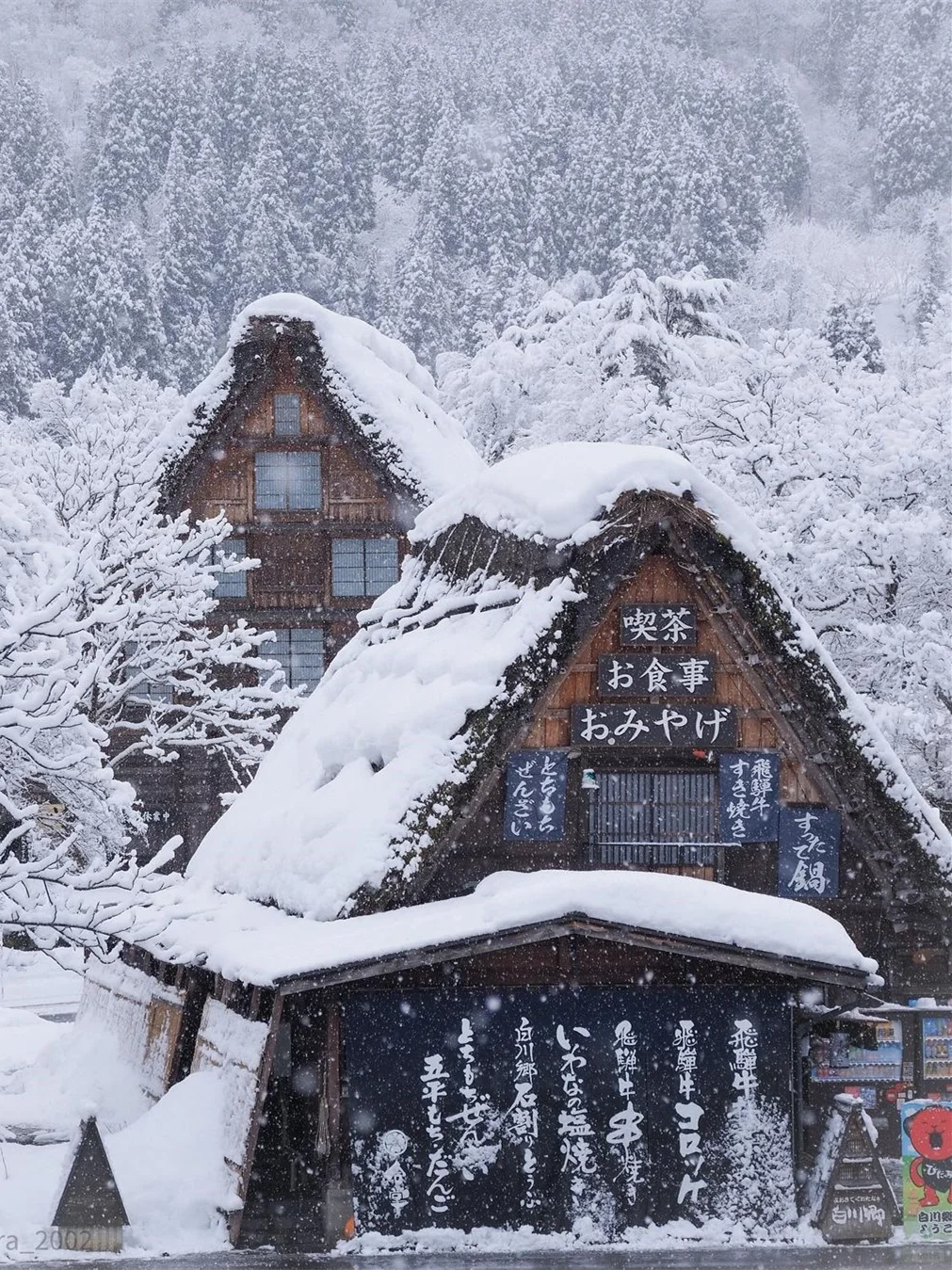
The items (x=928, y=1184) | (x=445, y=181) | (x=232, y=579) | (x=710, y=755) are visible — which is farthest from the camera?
(x=445, y=181)

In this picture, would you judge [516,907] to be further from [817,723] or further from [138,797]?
[138,797]

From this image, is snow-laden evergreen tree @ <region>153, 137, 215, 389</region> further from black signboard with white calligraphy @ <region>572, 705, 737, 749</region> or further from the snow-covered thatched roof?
black signboard with white calligraphy @ <region>572, 705, 737, 749</region>

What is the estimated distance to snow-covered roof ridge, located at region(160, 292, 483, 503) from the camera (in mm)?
31000

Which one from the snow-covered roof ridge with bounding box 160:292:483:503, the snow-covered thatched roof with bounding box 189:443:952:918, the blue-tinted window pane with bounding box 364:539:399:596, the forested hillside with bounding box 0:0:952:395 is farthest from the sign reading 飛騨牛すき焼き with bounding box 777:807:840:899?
the forested hillside with bounding box 0:0:952:395

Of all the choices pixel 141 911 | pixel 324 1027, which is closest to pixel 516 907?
pixel 324 1027

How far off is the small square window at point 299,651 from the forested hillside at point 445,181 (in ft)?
119

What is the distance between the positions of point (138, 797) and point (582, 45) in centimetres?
10425

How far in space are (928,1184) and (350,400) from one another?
22.1 meters

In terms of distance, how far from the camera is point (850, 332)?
238 ft

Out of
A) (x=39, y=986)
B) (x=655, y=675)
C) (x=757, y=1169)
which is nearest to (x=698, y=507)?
(x=655, y=675)

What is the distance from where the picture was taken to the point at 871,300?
86250 millimetres

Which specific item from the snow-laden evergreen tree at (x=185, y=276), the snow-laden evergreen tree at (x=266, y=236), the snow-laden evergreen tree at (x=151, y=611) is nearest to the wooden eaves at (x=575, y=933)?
the snow-laden evergreen tree at (x=151, y=611)

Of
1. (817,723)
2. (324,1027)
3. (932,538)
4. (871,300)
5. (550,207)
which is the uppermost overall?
(550,207)

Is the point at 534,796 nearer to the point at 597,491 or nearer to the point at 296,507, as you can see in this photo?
the point at 597,491
